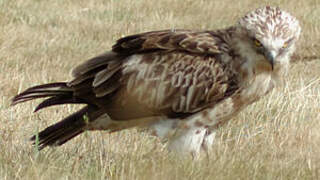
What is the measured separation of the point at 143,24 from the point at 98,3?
67.6 inches

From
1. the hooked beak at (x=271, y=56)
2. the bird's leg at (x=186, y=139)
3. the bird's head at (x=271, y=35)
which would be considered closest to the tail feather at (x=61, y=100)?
the bird's leg at (x=186, y=139)

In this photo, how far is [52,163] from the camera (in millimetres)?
4891

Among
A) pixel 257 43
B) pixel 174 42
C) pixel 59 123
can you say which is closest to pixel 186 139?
pixel 174 42

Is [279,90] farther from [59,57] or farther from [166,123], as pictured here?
[59,57]

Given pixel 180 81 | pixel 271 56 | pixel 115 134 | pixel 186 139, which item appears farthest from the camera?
pixel 115 134

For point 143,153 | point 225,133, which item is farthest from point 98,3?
point 143,153

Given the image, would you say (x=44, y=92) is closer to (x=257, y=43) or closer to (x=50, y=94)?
(x=50, y=94)

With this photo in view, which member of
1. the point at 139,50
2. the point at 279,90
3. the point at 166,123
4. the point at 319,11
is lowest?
the point at 319,11

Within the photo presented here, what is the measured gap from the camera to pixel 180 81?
568 cm

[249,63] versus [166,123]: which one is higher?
[249,63]

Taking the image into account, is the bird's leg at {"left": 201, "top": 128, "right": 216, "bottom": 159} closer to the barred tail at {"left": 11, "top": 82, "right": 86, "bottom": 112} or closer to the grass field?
the grass field

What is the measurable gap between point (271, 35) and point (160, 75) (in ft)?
2.77

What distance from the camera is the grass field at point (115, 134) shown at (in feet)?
15.6

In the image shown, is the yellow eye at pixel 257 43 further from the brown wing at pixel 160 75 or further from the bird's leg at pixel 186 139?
the bird's leg at pixel 186 139
